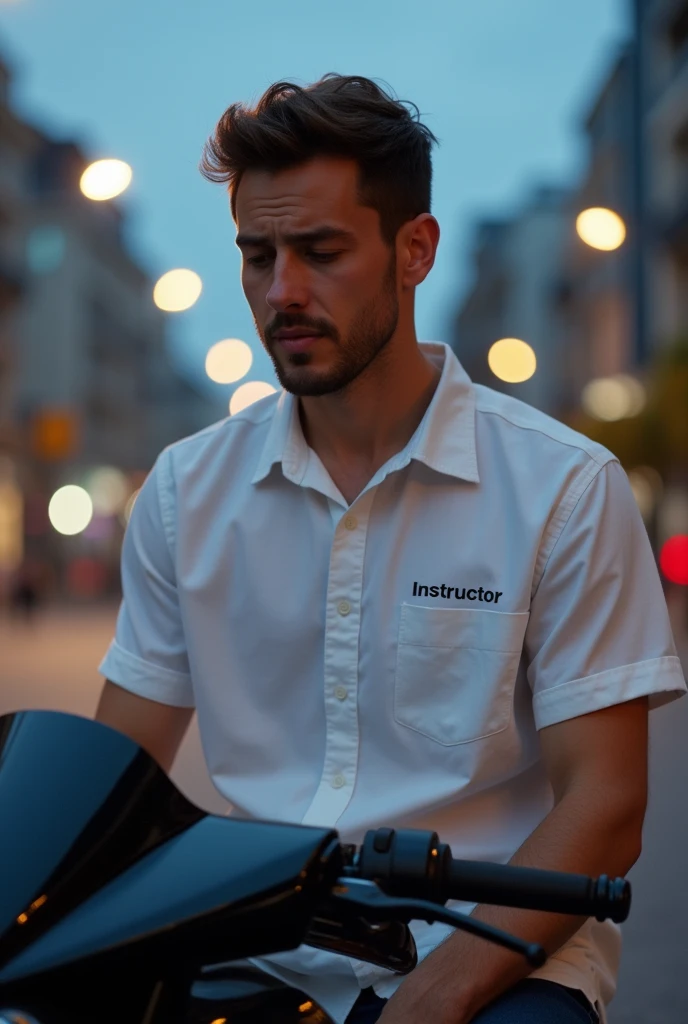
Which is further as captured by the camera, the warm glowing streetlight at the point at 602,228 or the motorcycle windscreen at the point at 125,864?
the warm glowing streetlight at the point at 602,228

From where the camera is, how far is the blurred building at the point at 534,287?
56812mm

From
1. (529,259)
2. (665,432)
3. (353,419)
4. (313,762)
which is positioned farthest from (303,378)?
(529,259)

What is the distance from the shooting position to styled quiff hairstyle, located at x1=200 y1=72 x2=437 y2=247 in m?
2.02

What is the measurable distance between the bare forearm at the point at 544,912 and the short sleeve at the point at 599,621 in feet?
0.48

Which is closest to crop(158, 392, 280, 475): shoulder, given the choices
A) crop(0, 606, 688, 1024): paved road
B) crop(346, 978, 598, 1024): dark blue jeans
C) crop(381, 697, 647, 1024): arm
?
crop(381, 697, 647, 1024): arm

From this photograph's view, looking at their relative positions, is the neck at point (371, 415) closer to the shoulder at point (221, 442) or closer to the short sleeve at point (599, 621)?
the shoulder at point (221, 442)

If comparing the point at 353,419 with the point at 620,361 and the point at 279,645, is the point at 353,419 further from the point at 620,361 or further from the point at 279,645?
the point at 620,361

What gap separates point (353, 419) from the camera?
7.48 feet

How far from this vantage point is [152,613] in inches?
90.6

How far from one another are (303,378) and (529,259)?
6054 cm

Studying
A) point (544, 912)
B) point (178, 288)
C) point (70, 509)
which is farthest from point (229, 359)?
point (70, 509)

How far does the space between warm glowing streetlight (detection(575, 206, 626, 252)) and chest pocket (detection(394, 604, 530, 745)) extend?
22.0 ft

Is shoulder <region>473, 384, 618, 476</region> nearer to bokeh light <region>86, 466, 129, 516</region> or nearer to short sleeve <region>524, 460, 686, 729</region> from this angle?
short sleeve <region>524, 460, 686, 729</region>

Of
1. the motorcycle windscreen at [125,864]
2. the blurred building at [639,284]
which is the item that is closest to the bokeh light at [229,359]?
the blurred building at [639,284]
